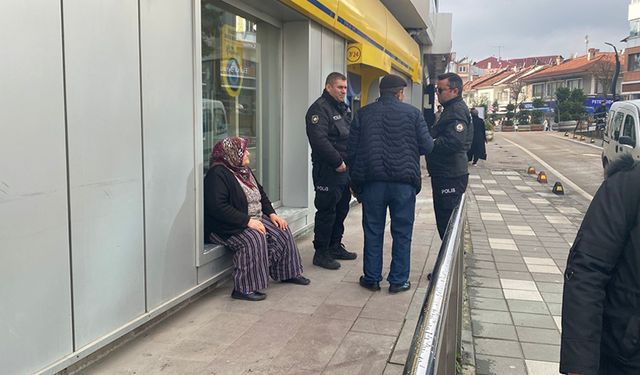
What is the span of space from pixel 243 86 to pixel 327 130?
4.10 feet

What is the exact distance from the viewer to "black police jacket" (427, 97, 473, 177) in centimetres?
Result: 497

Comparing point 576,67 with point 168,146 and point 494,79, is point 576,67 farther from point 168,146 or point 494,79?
point 168,146

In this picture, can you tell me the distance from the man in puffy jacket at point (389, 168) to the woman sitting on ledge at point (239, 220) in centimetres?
80

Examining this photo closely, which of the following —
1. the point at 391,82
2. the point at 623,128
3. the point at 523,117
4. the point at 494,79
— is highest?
the point at 494,79

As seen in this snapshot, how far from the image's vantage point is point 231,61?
5598 mm

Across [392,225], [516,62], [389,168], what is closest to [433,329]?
[389,168]

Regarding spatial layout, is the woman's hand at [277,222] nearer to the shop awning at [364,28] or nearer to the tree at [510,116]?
the shop awning at [364,28]

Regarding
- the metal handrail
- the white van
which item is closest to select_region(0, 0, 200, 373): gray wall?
the metal handrail

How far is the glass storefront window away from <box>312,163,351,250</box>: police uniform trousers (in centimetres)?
103

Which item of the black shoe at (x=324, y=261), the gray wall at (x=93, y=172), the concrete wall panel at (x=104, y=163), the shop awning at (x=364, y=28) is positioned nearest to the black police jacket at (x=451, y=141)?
the black shoe at (x=324, y=261)

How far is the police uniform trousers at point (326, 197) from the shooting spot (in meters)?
5.29

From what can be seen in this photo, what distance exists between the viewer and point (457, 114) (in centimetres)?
503

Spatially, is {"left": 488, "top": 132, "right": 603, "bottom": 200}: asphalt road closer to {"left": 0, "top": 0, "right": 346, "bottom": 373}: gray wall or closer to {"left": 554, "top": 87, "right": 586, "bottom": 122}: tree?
{"left": 0, "top": 0, "right": 346, "bottom": 373}: gray wall

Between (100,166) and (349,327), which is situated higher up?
(100,166)
